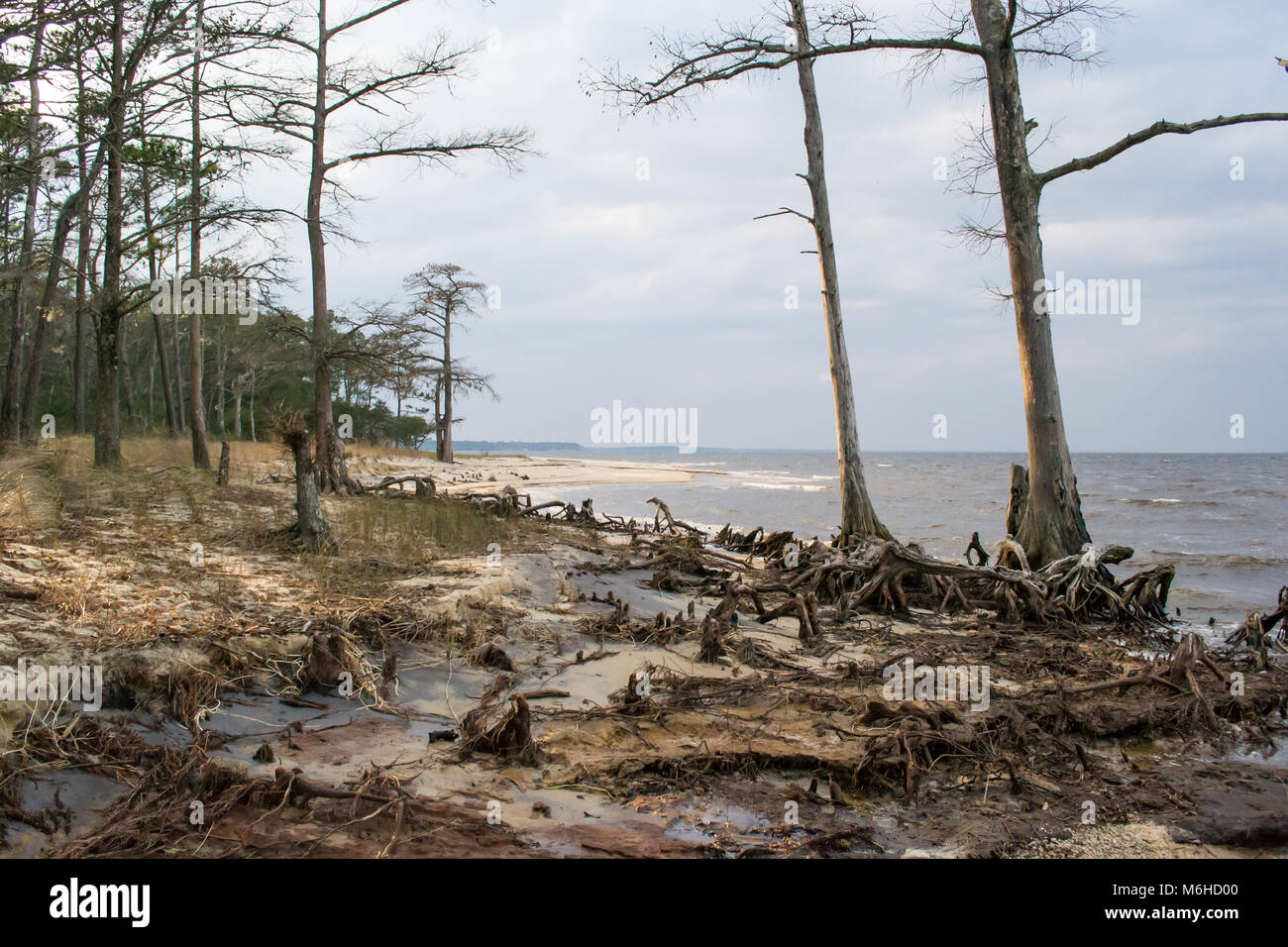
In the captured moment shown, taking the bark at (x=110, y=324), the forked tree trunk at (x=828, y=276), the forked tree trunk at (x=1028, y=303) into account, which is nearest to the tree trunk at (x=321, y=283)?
the bark at (x=110, y=324)

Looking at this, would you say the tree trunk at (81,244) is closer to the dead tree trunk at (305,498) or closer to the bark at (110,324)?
the bark at (110,324)

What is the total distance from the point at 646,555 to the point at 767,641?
4.20 m

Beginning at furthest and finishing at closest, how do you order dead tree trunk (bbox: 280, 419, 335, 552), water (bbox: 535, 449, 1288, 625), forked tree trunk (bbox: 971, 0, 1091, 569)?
1. water (bbox: 535, 449, 1288, 625)
2. forked tree trunk (bbox: 971, 0, 1091, 569)
3. dead tree trunk (bbox: 280, 419, 335, 552)

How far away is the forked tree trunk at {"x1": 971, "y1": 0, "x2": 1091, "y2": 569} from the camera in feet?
33.0

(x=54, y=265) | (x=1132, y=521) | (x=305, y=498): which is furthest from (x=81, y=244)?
(x=1132, y=521)

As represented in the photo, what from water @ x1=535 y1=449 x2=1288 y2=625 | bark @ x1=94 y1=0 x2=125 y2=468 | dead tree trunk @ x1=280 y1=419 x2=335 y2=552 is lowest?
water @ x1=535 y1=449 x2=1288 y2=625

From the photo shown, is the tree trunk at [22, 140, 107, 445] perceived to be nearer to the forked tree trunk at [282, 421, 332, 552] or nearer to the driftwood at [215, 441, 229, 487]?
the driftwood at [215, 441, 229, 487]

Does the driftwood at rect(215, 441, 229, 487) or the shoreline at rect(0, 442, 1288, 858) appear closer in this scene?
the shoreline at rect(0, 442, 1288, 858)

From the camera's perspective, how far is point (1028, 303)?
1032 cm

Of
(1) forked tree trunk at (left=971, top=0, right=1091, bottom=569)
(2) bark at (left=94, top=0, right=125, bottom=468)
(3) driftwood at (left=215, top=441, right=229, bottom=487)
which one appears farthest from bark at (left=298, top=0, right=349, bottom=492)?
(1) forked tree trunk at (left=971, top=0, right=1091, bottom=569)

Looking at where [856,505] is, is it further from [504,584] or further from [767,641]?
[504,584]

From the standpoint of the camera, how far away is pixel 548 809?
366 centimetres

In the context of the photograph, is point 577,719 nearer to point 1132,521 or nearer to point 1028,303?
point 1028,303

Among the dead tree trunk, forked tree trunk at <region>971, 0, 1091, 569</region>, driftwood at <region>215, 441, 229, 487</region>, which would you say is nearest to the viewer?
the dead tree trunk
